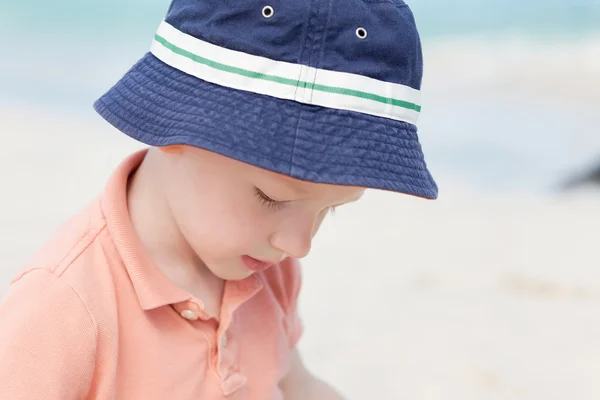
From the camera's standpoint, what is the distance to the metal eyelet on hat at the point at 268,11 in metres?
0.65

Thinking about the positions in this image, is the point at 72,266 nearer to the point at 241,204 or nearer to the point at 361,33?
the point at 241,204

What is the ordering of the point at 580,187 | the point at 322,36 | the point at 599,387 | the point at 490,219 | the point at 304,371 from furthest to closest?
the point at 580,187
the point at 490,219
the point at 599,387
the point at 304,371
the point at 322,36

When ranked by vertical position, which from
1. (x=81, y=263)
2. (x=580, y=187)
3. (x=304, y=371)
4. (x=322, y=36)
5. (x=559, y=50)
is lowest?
(x=580, y=187)

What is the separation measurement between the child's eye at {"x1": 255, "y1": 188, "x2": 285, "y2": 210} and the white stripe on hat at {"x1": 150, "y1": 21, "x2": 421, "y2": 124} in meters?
0.10

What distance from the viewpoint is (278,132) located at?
65 centimetres

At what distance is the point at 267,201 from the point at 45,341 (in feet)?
0.71

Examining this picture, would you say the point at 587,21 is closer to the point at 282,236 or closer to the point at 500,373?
the point at 500,373

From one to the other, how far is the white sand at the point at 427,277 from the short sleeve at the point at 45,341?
77 cm

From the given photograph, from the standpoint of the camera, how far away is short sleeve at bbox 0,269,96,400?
0.67m

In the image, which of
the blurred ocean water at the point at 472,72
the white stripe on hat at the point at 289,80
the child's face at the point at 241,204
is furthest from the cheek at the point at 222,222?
→ the blurred ocean water at the point at 472,72

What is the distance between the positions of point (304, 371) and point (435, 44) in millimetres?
2260

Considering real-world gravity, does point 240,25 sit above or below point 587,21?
above

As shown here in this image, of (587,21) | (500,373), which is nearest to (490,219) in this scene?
(500,373)

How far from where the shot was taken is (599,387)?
1.46 meters
